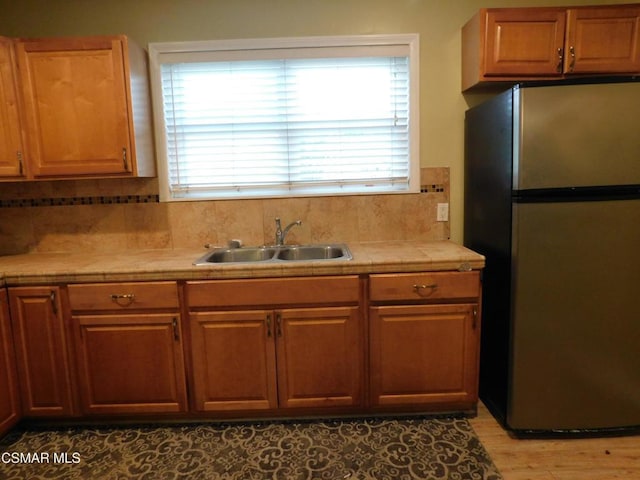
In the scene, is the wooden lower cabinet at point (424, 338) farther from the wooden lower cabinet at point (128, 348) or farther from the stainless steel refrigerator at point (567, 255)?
the wooden lower cabinet at point (128, 348)

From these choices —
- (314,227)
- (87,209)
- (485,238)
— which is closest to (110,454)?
(87,209)

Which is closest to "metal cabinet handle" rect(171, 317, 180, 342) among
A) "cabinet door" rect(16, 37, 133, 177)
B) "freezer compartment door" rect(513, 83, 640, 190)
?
"cabinet door" rect(16, 37, 133, 177)

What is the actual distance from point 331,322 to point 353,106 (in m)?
1.38

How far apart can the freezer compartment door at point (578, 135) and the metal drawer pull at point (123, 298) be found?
1969 mm

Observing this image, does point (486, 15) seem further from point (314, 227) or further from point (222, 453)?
point (222, 453)

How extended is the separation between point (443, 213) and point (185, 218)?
5.49ft

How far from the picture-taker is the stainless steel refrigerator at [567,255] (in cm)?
172

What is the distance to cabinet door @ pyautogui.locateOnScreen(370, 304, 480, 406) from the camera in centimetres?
199

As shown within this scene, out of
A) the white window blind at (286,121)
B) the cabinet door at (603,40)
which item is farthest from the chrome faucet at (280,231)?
the cabinet door at (603,40)

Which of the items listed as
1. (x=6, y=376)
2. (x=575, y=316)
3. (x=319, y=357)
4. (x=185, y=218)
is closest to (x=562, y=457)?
(x=575, y=316)

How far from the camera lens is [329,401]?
205 centimetres

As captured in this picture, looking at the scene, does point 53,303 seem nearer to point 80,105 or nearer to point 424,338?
point 80,105

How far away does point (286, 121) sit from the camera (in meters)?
2.48

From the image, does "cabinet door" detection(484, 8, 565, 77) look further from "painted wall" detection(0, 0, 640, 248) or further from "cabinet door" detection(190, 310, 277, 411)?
"cabinet door" detection(190, 310, 277, 411)
